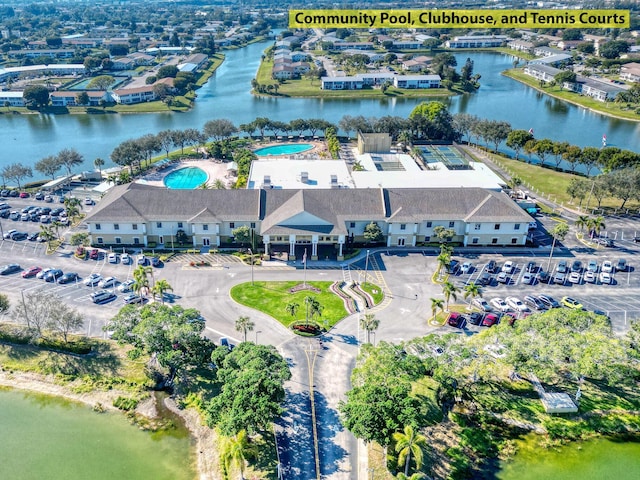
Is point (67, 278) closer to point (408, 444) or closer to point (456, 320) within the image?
point (456, 320)

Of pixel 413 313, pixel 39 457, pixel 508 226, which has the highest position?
pixel 508 226

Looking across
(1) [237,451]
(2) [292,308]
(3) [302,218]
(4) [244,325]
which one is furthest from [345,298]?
(1) [237,451]

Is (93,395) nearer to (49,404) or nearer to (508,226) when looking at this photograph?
(49,404)

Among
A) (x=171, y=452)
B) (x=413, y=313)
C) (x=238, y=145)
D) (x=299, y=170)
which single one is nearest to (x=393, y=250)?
(x=413, y=313)

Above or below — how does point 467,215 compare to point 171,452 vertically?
above

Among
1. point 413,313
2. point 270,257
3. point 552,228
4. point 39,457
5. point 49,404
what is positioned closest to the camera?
point 39,457

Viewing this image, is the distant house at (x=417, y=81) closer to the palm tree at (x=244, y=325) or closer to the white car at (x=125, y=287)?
the white car at (x=125, y=287)

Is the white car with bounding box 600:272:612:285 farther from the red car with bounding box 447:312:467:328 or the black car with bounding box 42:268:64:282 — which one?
the black car with bounding box 42:268:64:282
